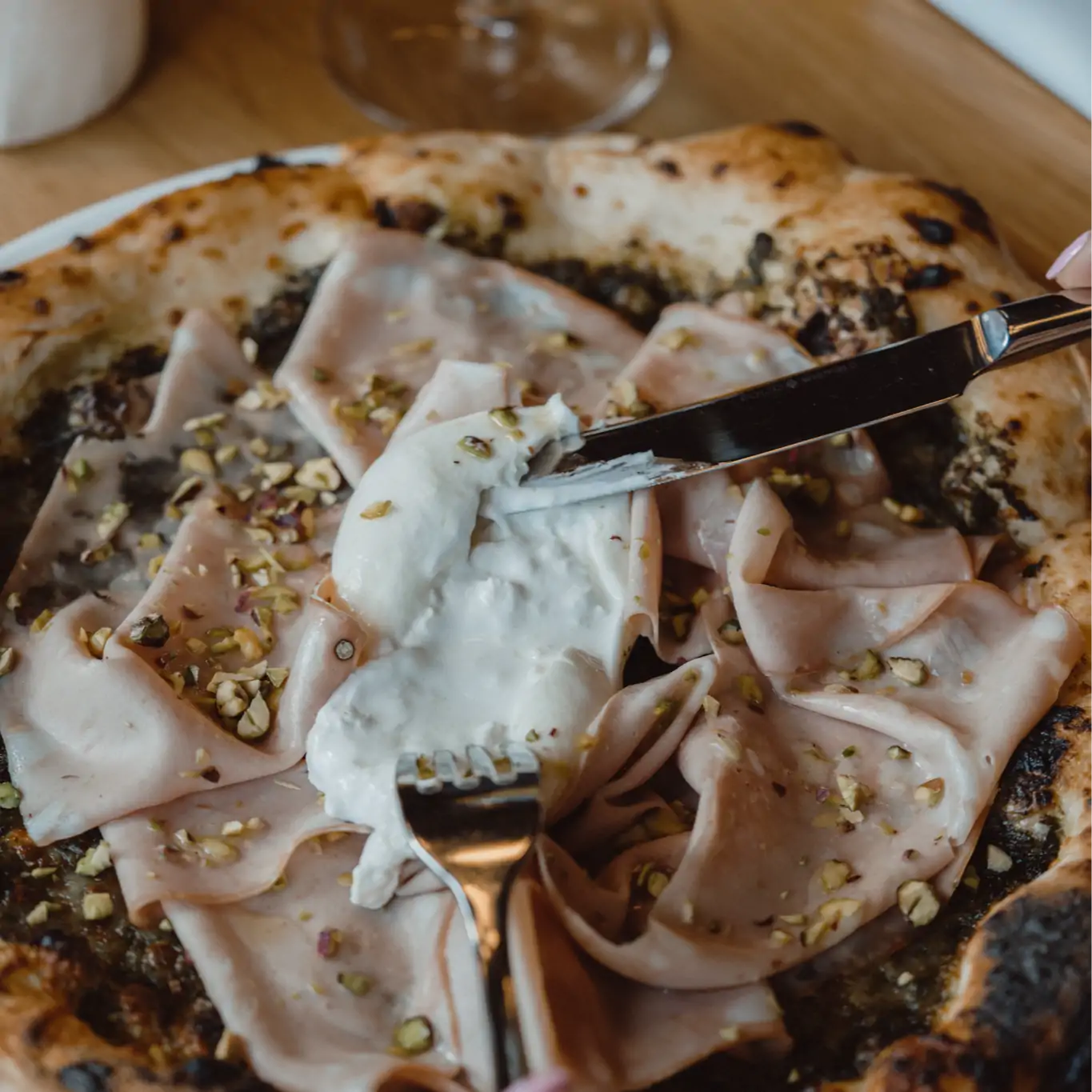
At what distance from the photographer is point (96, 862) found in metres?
1.66

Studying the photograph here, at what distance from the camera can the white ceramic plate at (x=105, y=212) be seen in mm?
2256

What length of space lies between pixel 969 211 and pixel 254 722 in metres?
1.47

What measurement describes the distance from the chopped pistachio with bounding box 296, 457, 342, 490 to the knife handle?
38.0 inches

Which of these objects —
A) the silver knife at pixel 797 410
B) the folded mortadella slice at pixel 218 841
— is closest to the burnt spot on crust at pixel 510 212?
the silver knife at pixel 797 410

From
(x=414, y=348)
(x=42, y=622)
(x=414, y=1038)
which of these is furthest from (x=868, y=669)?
(x=42, y=622)

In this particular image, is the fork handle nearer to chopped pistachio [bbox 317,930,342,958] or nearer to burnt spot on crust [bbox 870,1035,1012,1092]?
chopped pistachio [bbox 317,930,342,958]

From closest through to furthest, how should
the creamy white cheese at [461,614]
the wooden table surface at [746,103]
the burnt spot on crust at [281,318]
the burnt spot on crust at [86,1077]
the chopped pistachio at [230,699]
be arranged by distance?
1. the burnt spot on crust at [86,1077]
2. the creamy white cheese at [461,614]
3. the chopped pistachio at [230,699]
4. the burnt spot on crust at [281,318]
5. the wooden table surface at [746,103]

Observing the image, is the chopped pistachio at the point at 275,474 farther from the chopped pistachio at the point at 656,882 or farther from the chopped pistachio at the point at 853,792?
the chopped pistachio at the point at 853,792

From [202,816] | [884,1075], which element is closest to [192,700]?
[202,816]

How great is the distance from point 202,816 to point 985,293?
1.46 m

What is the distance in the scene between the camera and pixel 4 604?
6.18 feet

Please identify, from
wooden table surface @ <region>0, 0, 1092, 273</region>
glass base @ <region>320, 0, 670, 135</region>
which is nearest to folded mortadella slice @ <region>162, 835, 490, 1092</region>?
wooden table surface @ <region>0, 0, 1092, 273</region>

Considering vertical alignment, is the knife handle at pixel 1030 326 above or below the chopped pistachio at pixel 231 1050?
above

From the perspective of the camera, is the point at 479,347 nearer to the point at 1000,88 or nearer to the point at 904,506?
the point at 904,506
